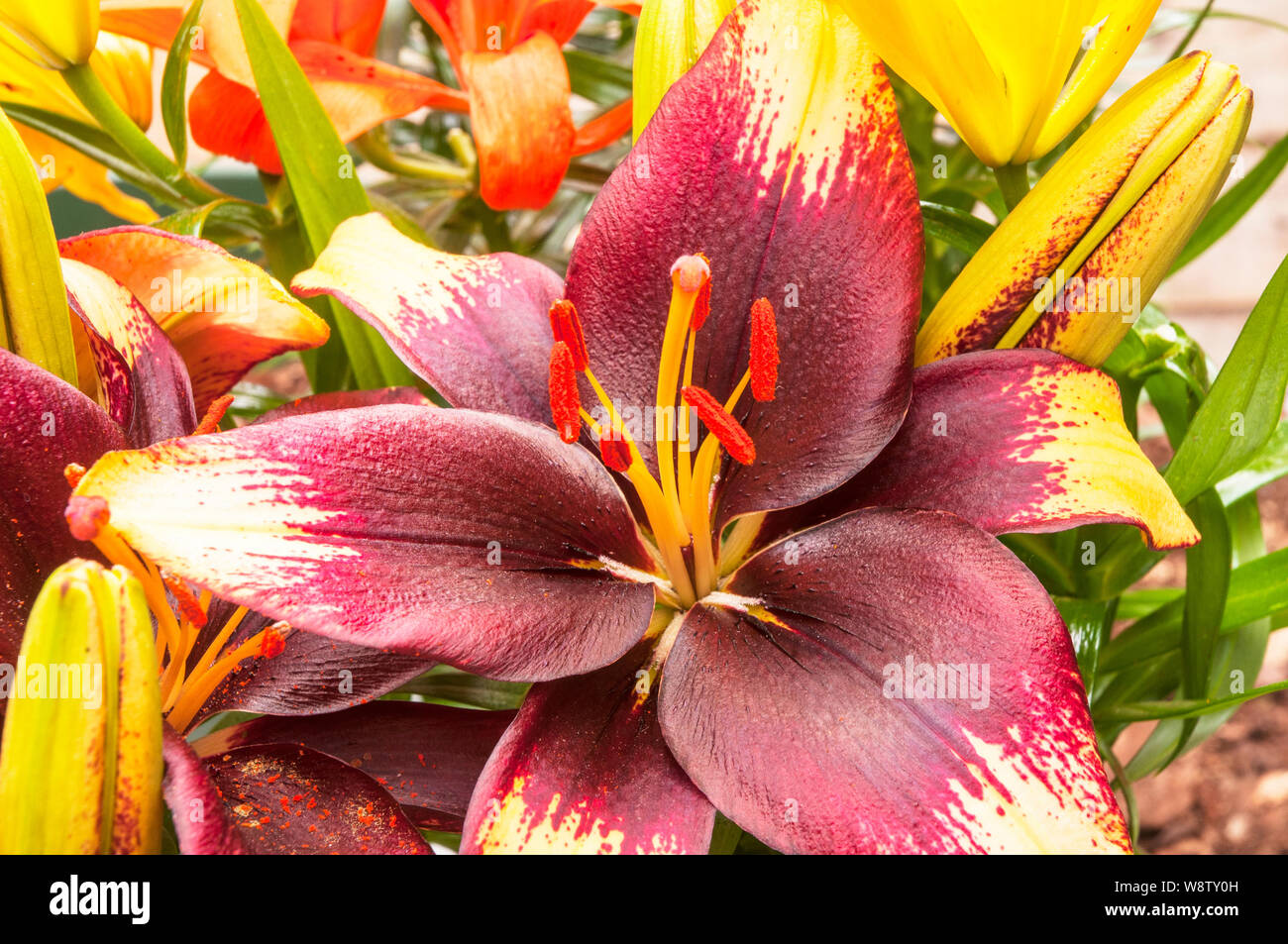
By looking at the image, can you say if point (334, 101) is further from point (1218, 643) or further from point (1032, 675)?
point (1218, 643)

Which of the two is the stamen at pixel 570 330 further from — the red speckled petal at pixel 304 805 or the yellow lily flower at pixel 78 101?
the yellow lily flower at pixel 78 101

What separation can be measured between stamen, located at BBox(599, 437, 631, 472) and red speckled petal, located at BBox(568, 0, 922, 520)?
4 centimetres

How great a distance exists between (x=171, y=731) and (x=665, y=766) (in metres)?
0.13

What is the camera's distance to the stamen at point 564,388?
322 mm

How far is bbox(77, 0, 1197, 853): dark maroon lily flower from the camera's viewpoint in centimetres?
28

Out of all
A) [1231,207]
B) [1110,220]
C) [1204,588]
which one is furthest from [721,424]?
[1231,207]

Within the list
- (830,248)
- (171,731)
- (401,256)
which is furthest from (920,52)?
(171,731)

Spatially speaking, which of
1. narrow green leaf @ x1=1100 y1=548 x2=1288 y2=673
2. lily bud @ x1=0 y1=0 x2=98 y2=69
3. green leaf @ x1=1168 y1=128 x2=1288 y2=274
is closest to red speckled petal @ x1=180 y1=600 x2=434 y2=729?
lily bud @ x1=0 y1=0 x2=98 y2=69

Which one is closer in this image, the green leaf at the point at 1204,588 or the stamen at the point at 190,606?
the stamen at the point at 190,606

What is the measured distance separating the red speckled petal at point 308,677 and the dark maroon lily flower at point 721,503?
0.04 meters

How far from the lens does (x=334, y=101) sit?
1.54ft

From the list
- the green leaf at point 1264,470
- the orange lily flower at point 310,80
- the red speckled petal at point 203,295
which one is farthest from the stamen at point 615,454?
the green leaf at point 1264,470

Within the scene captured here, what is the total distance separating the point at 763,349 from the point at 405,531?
0.37 feet

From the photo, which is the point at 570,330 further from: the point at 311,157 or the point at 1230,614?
the point at 1230,614
